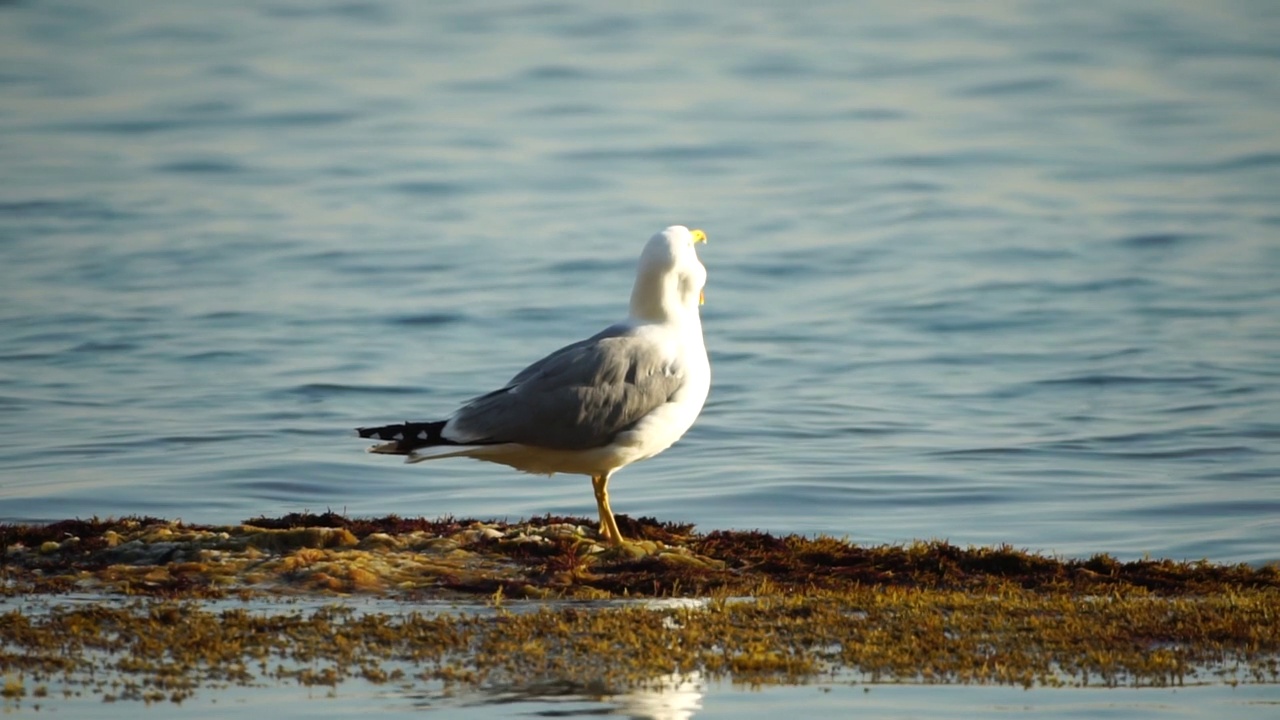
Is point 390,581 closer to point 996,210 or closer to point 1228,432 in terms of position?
point 1228,432

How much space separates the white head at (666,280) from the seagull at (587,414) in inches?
1.2

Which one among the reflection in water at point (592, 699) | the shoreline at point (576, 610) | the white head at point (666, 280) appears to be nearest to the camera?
the reflection in water at point (592, 699)

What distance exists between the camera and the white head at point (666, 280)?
9.42 metres

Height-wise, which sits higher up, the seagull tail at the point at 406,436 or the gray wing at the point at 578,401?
the gray wing at the point at 578,401

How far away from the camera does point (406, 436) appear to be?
904 cm

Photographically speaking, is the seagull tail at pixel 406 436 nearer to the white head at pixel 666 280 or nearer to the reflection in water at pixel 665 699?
the white head at pixel 666 280

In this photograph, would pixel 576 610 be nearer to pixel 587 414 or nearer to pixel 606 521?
pixel 606 521

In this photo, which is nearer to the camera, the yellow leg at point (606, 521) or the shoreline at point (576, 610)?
the shoreline at point (576, 610)

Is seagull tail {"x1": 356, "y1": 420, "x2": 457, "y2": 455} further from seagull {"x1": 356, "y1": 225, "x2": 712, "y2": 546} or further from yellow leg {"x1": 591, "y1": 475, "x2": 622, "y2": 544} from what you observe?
yellow leg {"x1": 591, "y1": 475, "x2": 622, "y2": 544}

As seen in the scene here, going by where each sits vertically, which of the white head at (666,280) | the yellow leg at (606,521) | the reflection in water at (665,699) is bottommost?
the reflection in water at (665,699)

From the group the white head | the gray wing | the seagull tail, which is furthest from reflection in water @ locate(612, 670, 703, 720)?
the white head

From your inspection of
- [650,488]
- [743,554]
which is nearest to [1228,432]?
[650,488]

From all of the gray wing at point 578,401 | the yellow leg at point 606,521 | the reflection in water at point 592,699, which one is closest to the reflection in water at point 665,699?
the reflection in water at point 592,699

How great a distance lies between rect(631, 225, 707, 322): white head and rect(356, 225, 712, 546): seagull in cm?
3
